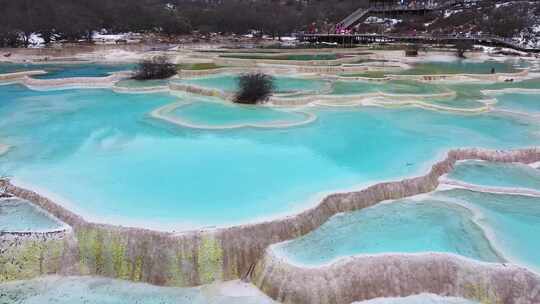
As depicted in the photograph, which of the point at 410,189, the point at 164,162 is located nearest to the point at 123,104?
the point at 164,162

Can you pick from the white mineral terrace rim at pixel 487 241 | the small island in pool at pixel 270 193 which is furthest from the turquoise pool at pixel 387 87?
the white mineral terrace rim at pixel 487 241

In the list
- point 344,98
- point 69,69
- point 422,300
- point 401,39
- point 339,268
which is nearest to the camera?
point 422,300

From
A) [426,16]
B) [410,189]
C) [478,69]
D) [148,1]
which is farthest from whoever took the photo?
[148,1]

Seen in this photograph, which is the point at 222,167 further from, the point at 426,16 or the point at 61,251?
the point at 426,16

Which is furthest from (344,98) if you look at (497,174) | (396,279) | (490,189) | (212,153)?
(396,279)

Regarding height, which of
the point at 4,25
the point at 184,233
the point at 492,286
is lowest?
the point at 492,286

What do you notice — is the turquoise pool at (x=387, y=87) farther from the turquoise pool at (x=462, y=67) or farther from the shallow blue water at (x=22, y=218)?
the shallow blue water at (x=22, y=218)

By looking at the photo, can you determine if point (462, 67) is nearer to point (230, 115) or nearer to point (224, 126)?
point (230, 115)
